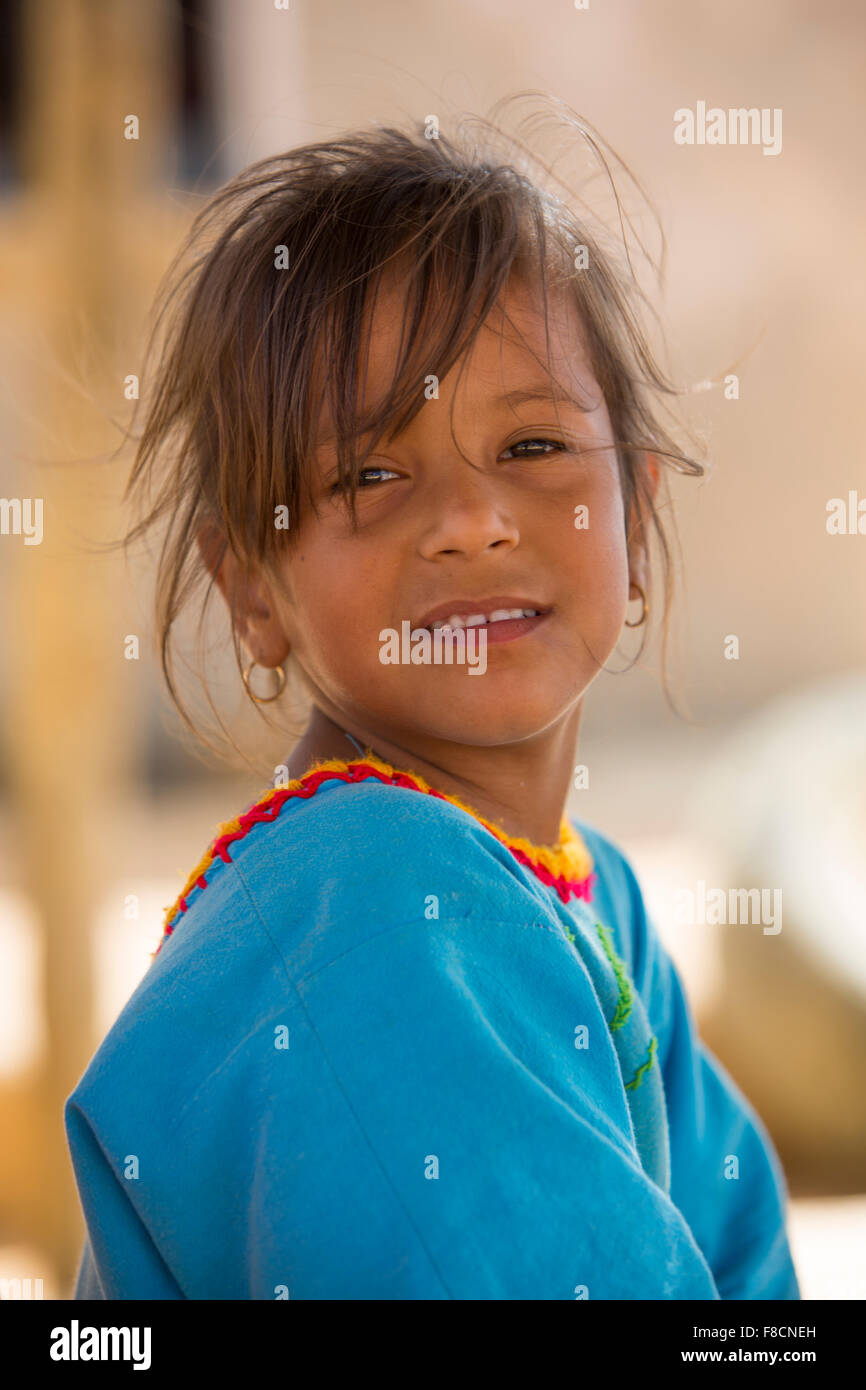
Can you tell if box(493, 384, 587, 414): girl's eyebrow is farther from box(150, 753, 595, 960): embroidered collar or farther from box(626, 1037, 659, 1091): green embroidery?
box(626, 1037, 659, 1091): green embroidery

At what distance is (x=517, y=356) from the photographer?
0.79 metres

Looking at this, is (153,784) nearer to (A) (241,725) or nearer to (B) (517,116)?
(A) (241,725)

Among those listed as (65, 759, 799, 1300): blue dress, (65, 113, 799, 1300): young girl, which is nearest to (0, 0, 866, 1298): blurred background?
(65, 113, 799, 1300): young girl

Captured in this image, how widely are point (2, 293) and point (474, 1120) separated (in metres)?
1.79

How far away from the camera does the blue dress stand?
54 centimetres

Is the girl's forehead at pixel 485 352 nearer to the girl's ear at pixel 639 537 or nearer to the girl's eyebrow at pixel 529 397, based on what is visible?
the girl's eyebrow at pixel 529 397

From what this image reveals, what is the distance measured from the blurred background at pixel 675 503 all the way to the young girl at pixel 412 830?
23 centimetres

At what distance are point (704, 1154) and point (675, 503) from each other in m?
1.48

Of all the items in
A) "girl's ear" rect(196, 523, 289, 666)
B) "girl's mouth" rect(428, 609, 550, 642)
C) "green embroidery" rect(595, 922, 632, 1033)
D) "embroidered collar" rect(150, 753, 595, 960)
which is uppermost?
"girl's ear" rect(196, 523, 289, 666)

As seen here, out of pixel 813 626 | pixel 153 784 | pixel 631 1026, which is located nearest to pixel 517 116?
pixel 631 1026

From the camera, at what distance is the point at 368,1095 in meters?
0.56

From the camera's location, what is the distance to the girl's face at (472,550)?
761 mm

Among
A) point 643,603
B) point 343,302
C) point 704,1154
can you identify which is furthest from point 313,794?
point 704,1154

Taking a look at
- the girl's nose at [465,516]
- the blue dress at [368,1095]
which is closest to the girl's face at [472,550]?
the girl's nose at [465,516]
